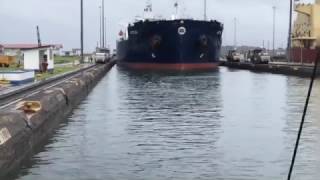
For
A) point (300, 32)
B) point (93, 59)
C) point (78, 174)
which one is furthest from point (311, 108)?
point (93, 59)

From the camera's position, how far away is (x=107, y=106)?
30.2m

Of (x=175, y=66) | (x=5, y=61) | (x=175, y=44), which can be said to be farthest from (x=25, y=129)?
(x=175, y=44)

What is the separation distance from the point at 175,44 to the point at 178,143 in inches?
2455

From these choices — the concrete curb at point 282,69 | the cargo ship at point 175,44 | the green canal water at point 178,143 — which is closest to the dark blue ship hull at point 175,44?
the cargo ship at point 175,44

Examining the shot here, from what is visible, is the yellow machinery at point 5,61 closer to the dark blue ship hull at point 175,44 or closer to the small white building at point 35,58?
the small white building at point 35,58

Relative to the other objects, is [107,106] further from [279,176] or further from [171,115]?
[279,176]

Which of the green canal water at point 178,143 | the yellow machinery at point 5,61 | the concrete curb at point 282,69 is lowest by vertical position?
the green canal water at point 178,143

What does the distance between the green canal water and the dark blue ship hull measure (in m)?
48.0

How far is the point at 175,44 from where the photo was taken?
7925 cm

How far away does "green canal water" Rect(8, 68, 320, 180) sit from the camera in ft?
43.1

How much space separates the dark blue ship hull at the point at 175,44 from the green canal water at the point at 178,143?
158ft

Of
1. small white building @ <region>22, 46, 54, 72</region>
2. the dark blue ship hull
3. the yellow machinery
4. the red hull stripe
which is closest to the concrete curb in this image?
the red hull stripe

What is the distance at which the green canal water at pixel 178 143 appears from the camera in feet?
43.1

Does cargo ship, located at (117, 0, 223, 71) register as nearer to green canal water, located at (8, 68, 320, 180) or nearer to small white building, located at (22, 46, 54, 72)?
small white building, located at (22, 46, 54, 72)
